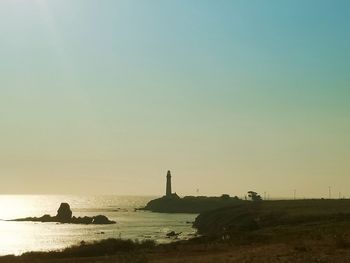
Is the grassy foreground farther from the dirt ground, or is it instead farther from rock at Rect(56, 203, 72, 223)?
rock at Rect(56, 203, 72, 223)

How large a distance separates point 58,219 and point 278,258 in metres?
142

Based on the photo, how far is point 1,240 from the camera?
10000cm

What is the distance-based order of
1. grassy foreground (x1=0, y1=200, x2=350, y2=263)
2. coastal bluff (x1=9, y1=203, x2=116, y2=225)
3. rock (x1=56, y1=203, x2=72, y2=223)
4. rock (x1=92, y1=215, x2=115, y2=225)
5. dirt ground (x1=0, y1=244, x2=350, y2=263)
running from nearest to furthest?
dirt ground (x1=0, y1=244, x2=350, y2=263) → grassy foreground (x1=0, y1=200, x2=350, y2=263) → rock (x1=92, y1=215, x2=115, y2=225) → coastal bluff (x1=9, y1=203, x2=116, y2=225) → rock (x1=56, y1=203, x2=72, y2=223)

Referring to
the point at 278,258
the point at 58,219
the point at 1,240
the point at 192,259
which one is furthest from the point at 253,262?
the point at 58,219

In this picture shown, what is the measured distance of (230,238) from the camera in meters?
51.2

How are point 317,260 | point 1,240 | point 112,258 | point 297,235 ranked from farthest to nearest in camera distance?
point 1,240, point 297,235, point 112,258, point 317,260

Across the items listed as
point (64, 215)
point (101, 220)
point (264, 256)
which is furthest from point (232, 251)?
point (64, 215)

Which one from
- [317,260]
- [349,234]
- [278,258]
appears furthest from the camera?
[349,234]

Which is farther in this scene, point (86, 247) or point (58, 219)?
point (58, 219)

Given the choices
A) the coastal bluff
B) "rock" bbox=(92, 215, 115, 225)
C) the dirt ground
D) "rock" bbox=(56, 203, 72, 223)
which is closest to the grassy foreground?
the dirt ground

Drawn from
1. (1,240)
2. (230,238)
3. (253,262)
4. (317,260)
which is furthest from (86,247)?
(1,240)

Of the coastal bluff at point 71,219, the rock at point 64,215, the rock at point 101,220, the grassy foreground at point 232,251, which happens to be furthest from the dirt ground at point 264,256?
the rock at point 64,215

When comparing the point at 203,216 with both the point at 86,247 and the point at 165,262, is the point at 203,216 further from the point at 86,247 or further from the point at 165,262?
the point at 165,262

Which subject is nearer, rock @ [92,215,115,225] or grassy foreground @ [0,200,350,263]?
grassy foreground @ [0,200,350,263]
